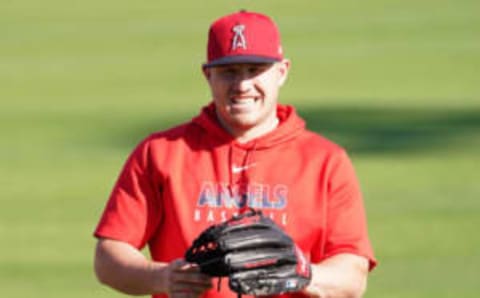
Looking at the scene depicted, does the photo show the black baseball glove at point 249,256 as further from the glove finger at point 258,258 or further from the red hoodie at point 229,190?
the red hoodie at point 229,190

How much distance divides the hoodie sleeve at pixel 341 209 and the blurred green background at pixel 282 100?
4346mm

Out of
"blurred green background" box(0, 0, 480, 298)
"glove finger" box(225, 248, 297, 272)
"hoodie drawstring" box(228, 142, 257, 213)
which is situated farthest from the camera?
"blurred green background" box(0, 0, 480, 298)

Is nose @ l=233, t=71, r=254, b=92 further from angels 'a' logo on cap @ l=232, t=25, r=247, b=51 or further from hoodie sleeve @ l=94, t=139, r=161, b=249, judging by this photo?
hoodie sleeve @ l=94, t=139, r=161, b=249

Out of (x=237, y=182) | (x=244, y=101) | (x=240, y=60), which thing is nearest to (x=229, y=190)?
(x=237, y=182)

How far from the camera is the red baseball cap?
541 cm

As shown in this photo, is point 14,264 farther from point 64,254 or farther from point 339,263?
point 339,263

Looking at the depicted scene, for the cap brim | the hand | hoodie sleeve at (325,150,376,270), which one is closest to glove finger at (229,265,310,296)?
the hand

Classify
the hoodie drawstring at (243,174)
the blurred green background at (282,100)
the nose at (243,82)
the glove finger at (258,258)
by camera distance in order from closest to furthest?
the glove finger at (258,258), the nose at (243,82), the hoodie drawstring at (243,174), the blurred green background at (282,100)

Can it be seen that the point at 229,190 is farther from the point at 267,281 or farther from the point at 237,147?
the point at 267,281

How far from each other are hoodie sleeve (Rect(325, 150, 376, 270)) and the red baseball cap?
41 centimetres

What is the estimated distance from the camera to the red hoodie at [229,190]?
5441mm

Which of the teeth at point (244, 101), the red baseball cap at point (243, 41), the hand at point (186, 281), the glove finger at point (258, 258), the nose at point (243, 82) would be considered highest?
the red baseball cap at point (243, 41)

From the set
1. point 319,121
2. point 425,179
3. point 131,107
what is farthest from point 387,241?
point 131,107

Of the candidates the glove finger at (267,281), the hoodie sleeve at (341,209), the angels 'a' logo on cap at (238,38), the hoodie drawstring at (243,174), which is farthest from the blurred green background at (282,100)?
the glove finger at (267,281)
